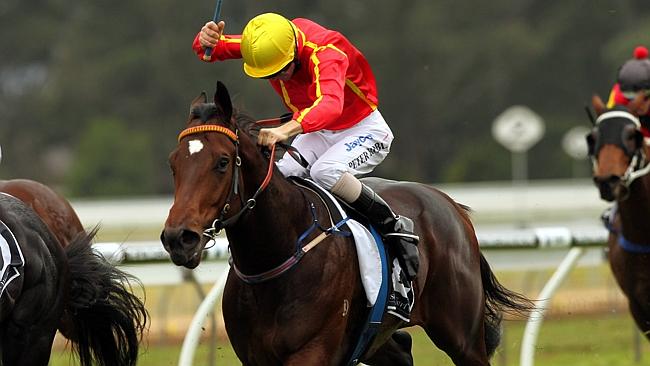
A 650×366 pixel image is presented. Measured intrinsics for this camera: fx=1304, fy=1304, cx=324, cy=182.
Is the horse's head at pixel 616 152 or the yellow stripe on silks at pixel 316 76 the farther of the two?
the horse's head at pixel 616 152

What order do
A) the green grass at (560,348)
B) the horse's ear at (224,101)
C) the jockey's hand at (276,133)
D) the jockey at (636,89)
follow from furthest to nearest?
the green grass at (560,348) → the jockey at (636,89) → the jockey's hand at (276,133) → the horse's ear at (224,101)

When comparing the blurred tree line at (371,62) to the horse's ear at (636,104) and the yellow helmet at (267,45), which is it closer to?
the horse's ear at (636,104)

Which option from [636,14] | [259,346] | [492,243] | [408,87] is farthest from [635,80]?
[636,14]

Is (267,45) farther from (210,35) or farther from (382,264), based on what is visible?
(382,264)

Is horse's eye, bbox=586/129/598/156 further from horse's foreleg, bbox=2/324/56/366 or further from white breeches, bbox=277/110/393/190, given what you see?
horse's foreleg, bbox=2/324/56/366

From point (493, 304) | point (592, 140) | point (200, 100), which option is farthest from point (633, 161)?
point (200, 100)

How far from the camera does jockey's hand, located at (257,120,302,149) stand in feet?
15.5

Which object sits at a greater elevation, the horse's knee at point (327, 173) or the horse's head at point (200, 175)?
the horse's head at point (200, 175)

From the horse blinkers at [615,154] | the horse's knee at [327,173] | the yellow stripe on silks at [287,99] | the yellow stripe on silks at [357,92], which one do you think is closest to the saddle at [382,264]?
the horse's knee at [327,173]

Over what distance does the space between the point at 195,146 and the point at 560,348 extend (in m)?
5.46

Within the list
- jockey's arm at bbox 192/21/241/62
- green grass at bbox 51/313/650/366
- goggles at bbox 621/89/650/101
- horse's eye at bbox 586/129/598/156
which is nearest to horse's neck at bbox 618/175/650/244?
horse's eye at bbox 586/129/598/156

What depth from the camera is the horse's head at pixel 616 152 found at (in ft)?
22.4

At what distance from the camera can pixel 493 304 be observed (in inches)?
239

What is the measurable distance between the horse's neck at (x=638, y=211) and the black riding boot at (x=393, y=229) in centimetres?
203
